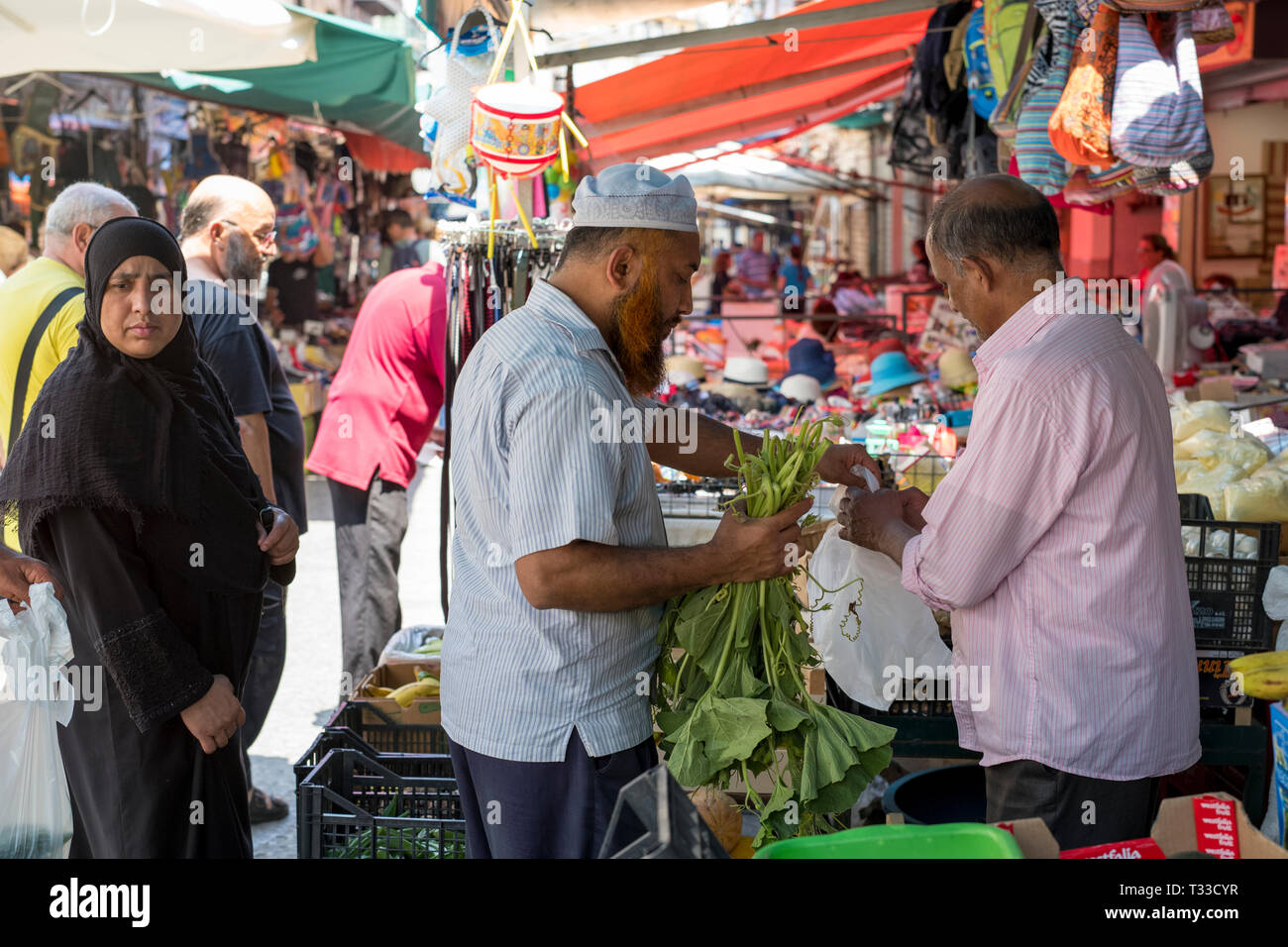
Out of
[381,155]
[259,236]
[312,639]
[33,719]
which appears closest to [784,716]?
[33,719]

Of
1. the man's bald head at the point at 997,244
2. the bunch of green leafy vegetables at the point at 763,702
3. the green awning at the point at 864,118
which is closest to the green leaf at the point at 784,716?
the bunch of green leafy vegetables at the point at 763,702

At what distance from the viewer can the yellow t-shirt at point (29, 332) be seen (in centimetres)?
378

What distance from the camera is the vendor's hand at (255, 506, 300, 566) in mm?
3080

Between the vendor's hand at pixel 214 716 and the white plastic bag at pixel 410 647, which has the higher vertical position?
the vendor's hand at pixel 214 716

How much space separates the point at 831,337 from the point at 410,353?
814 cm

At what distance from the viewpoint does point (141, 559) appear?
276 centimetres

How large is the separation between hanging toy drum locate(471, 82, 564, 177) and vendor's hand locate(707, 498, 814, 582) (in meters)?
2.33

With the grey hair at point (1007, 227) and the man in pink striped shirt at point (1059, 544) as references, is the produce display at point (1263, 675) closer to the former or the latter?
the man in pink striped shirt at point (1059, 544)

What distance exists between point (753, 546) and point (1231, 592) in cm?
172

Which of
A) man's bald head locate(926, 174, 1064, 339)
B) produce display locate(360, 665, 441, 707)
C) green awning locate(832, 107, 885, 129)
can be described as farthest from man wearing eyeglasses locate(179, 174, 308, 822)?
green awning locate(832, 107, 885, 129)

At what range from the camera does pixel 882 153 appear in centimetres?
2445

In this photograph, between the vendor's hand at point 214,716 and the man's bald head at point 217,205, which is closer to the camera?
the vendor's hand at point 214,716

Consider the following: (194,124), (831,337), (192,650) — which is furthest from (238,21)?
(831,337)

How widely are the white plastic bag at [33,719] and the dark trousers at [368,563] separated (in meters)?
2.32
